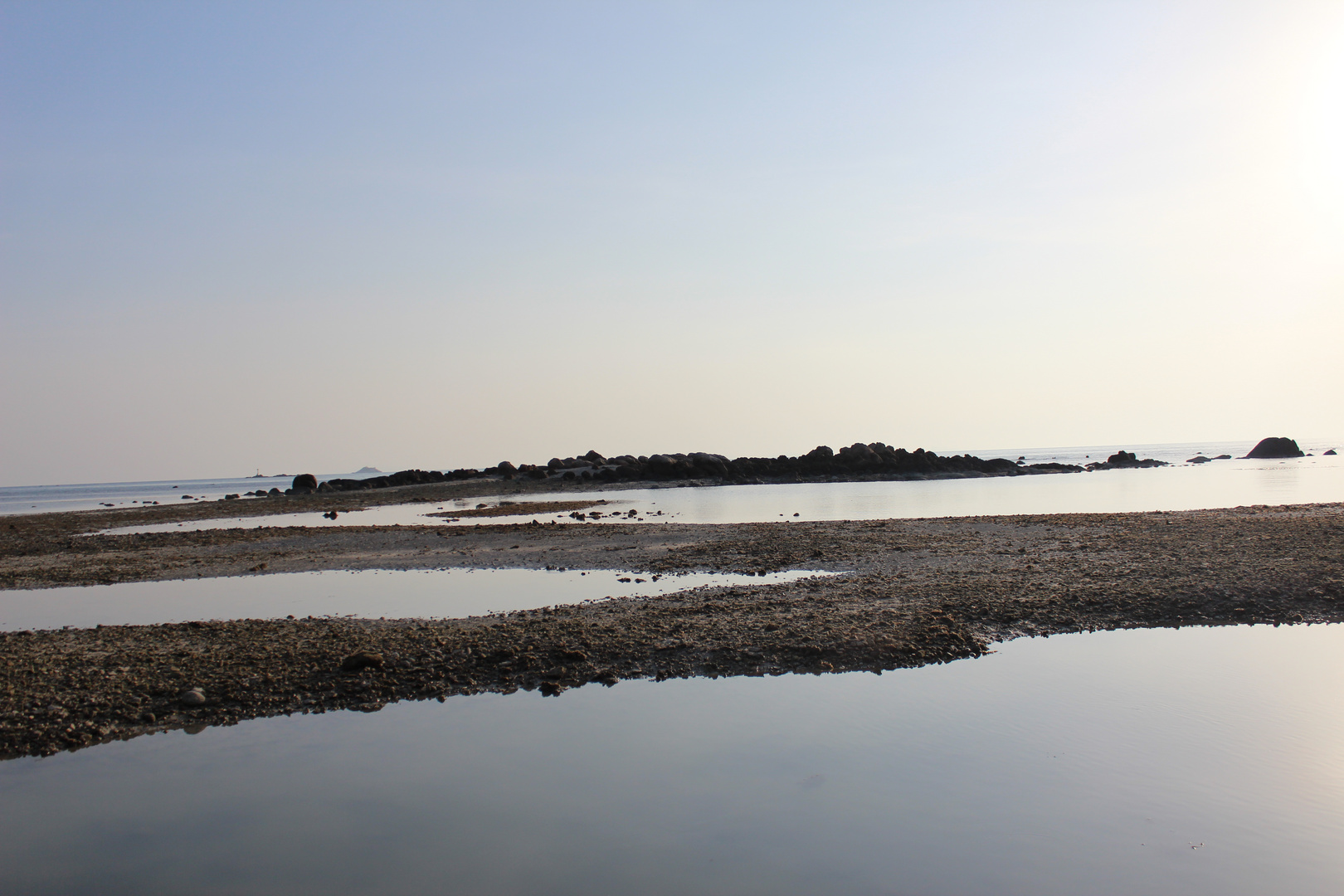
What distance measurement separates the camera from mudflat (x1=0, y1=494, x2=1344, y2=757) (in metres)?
9.62

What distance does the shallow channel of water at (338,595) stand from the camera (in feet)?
47.8

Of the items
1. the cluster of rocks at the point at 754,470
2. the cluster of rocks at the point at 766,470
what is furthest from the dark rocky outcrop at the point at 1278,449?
the cluster of rocks at the point at 766,470

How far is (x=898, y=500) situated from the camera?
38844mm

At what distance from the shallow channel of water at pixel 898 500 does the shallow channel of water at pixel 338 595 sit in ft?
40.2

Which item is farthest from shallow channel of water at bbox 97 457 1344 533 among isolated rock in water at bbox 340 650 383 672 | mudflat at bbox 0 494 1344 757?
isolated rock in water at bbox 340 650 383 672

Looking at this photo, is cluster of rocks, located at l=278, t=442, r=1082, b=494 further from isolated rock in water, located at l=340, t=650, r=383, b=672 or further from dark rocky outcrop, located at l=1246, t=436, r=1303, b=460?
isolated rock in water, located at l=340, t=650, r=383, b=672

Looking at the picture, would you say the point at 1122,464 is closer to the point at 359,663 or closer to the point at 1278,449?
the point at 1278,449

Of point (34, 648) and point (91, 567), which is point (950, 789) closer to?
point (34, 648)

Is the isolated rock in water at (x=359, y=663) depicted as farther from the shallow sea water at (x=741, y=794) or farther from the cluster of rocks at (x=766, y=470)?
the cluster of rocks at (x=766, y=470)

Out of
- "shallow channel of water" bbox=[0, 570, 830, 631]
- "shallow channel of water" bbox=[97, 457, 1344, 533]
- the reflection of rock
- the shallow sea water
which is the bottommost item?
the shallow sea water

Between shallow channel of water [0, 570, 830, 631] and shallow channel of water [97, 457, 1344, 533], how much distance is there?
12255 millimetres

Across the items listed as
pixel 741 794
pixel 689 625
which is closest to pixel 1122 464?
pixel 689 625

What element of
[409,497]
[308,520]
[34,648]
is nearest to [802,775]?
[34,648]

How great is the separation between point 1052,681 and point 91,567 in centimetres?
2335
